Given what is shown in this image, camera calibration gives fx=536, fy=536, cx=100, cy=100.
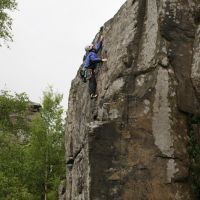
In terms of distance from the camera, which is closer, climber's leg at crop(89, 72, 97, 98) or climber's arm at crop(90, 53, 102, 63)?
climber's arm at crop(90, 53, 102, 63)

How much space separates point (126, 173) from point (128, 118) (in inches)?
69.6

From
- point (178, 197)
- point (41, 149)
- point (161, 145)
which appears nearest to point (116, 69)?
point (161, 145)

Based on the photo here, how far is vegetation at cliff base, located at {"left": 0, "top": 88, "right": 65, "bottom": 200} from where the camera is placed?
88.5 ft

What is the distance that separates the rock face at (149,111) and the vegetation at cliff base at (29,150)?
382 inches

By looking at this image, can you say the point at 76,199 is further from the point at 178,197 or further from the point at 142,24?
the point at 142,24

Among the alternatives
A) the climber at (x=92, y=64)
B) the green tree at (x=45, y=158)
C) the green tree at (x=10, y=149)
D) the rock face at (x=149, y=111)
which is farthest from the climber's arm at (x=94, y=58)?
the green tree at (x=45, y=158)

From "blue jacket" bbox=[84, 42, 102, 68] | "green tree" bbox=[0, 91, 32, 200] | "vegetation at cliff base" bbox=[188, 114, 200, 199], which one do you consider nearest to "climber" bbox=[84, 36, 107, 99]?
"blue jacket" bbox=[84, 42, 102, 68]

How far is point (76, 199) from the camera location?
67.9ft

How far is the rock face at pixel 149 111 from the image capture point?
16281 millimetres

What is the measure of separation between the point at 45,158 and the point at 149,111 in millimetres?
22528

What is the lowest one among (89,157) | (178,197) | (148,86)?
(178,197)

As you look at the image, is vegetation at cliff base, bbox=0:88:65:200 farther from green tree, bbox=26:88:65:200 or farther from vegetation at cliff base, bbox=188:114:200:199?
vegetation at cliff base, bbox=188:114:200:199

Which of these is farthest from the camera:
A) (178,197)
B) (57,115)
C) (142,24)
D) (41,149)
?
(57,115)

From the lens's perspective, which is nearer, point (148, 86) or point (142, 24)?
point (148, 86)
